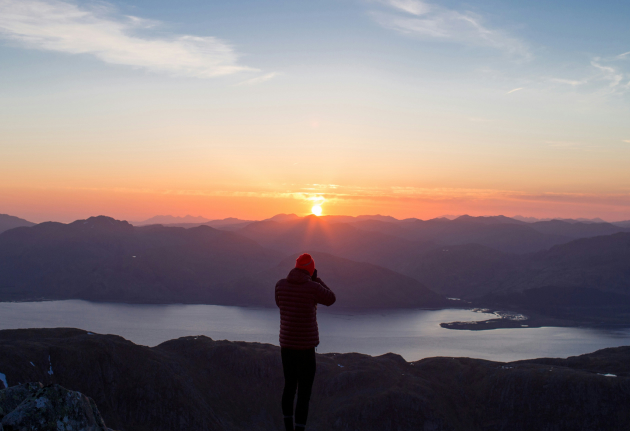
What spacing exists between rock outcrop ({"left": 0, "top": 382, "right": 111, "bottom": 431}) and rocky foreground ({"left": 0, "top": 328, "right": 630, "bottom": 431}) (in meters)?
64.2

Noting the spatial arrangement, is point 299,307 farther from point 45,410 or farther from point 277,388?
point 277,388

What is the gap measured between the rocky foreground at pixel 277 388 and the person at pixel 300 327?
211 ft

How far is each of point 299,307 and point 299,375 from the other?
1527mm

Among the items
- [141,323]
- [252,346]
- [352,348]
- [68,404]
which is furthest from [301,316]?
[141,323]

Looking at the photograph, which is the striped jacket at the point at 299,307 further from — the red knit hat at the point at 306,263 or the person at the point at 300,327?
the red knit hat at the point at 306,263

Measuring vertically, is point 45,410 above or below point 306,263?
below

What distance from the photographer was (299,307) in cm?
951

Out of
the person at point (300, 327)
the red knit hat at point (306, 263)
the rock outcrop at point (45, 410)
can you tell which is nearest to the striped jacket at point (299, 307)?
the person at point (300, 327)

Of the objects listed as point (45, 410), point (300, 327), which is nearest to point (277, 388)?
point (300, 327)

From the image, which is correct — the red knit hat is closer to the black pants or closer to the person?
the person

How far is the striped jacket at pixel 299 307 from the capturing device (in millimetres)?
9414

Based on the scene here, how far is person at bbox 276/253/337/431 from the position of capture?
9.44 metres

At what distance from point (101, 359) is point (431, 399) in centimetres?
5506

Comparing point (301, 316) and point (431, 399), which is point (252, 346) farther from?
point (301, 316)
